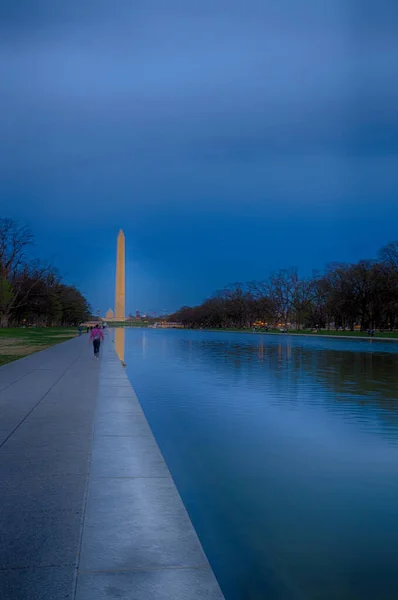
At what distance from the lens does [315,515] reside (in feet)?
21.5

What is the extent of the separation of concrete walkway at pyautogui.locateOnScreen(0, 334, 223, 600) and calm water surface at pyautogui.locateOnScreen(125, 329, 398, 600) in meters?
0.72

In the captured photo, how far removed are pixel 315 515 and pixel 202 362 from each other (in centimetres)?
2022

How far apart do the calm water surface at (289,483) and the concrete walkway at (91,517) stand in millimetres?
717

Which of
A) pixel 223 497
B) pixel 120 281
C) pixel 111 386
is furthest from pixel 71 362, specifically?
pixel 120 281

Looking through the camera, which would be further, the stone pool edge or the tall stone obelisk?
the tall stone obelisk

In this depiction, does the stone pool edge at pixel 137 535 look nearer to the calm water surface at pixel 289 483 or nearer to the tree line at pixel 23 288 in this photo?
the calm water surface at pixel 289 483

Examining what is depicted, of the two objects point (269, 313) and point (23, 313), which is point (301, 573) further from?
point (269, 313)

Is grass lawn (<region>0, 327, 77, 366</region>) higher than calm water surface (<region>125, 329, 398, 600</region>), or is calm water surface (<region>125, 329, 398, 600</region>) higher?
grass lawn (<region>0, 327, 77, 366</region>)

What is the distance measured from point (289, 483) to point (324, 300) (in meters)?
90.0

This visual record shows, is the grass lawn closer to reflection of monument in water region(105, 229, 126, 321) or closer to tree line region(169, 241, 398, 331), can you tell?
tree line region(169, 241, 398, 331)

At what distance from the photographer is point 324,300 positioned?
95500 millimetres

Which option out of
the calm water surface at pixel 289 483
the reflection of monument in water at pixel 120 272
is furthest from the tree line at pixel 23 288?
the calm water surface at pixel 289 483

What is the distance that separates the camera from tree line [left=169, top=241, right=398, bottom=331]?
238 feet

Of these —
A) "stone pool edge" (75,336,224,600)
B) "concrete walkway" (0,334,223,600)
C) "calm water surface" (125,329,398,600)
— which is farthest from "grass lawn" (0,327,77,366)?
"stone pool edge" (75,336,224,600)
